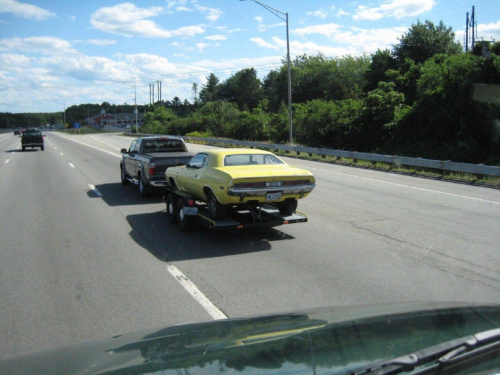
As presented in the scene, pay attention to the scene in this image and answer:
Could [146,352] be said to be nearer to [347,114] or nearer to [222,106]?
[347,114]

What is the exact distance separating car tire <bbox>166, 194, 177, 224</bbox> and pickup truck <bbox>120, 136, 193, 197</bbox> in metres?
3.10

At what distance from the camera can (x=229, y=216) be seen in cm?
945

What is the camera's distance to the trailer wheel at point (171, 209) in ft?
34.0

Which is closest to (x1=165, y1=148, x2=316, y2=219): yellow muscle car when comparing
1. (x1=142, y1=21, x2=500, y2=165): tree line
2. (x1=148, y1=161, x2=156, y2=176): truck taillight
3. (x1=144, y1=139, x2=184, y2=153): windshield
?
(x1=148, y1=161, x2=156, y2=176): truck taillight

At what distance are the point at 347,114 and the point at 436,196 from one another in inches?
917

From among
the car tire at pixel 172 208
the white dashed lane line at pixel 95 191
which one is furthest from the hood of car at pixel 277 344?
the white dashed lane line at pixel 95 191

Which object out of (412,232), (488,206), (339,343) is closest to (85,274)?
(339,343)

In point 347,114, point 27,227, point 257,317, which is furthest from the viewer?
point 347,114

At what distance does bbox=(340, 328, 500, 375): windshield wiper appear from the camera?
7.26ft

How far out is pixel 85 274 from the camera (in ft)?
23.1

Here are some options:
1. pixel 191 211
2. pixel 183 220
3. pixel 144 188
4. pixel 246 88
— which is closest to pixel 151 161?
pixel 144 188

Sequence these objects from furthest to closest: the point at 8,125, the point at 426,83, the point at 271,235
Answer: the point at 8,125
the point at 426,83
the point at 271,235

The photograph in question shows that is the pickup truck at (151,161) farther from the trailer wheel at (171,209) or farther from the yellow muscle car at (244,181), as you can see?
the yellow muscle car at (244,181)

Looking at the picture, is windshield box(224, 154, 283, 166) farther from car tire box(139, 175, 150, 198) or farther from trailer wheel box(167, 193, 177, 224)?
car tire box(139, 175, 150, 198)
